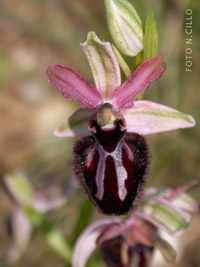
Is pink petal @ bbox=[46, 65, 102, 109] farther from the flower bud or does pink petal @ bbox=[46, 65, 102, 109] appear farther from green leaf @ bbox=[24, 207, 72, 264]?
green leaf @ bbox=[24, 207, 72, 264]

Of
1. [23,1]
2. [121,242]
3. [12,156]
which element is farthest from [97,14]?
[121,242]

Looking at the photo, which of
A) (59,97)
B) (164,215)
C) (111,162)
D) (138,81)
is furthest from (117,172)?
(59,97)

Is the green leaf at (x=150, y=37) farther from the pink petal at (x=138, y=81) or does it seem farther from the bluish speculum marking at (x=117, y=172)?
the bluish speculum marking at (x=117, y=172)

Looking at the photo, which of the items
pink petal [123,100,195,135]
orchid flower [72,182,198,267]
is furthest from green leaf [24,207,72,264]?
pink petal [123,100,195,135]

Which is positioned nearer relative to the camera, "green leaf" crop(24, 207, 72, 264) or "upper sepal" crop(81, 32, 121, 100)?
"upper sepal" crop(81, 32, 121, 100)

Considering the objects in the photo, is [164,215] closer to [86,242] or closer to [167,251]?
[167,251]

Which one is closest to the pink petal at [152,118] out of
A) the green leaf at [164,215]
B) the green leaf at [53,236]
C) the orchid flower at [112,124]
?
the orchid flower at [112,124]

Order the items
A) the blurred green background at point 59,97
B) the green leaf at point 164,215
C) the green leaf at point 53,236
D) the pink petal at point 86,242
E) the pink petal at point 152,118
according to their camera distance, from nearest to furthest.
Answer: the pink petal at point 152,118, the green leaf at point 164,215, the pink petal at point 86,242, the green leaf at point 53,236, the blurred green background at point 59,97

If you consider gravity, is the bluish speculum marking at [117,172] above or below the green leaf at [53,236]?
above
